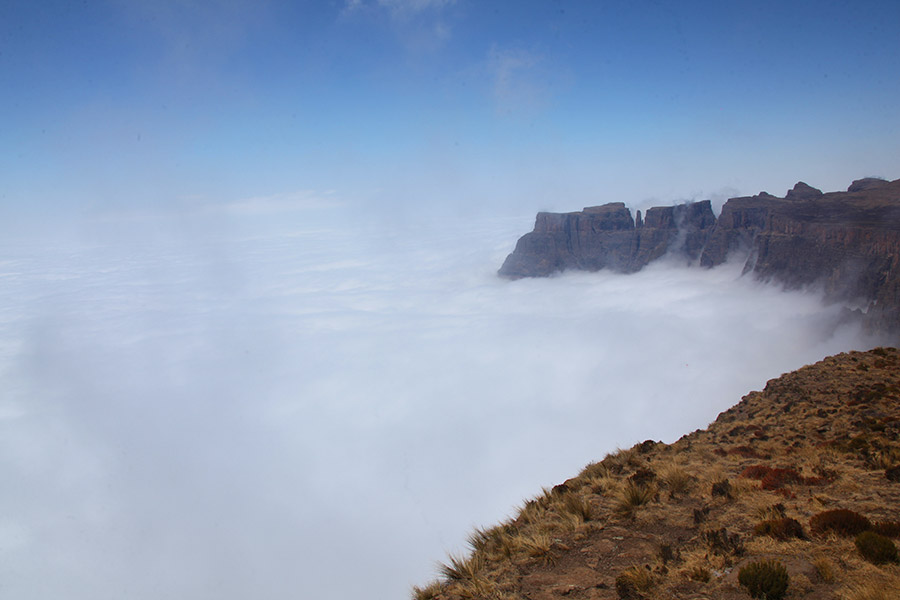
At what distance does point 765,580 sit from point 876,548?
78.5 inches

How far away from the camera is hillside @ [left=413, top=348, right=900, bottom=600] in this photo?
261 inches

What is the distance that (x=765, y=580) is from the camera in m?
6.05

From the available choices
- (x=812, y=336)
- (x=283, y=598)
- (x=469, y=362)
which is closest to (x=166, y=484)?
(x=283, y=598)

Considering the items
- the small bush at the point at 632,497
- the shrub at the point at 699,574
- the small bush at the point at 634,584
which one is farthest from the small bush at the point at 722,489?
the small bush at the point at 634,584

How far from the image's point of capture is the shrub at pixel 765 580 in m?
5.93

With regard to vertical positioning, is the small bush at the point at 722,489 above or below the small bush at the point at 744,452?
→ above

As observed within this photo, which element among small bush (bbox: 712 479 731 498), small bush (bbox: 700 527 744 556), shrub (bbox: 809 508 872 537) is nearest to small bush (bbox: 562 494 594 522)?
small bush (bbox: 700 527 744 556)

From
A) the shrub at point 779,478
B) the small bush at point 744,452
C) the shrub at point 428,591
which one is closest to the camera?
the shrub at point 428,591

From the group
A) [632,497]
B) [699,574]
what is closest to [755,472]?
[632,497]

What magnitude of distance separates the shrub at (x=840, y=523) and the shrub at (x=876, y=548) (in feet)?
2.63

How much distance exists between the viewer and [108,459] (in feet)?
395

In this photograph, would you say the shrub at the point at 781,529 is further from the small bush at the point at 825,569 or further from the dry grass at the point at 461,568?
the dry grass at the point at 461,568

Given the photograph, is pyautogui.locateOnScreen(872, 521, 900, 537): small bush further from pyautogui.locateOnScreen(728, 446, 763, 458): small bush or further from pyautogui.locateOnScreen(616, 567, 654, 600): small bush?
pyautogui.locateOnScreen(728, 446, 763, 458): small bush

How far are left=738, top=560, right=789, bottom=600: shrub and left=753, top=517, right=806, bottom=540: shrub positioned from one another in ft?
5.34
